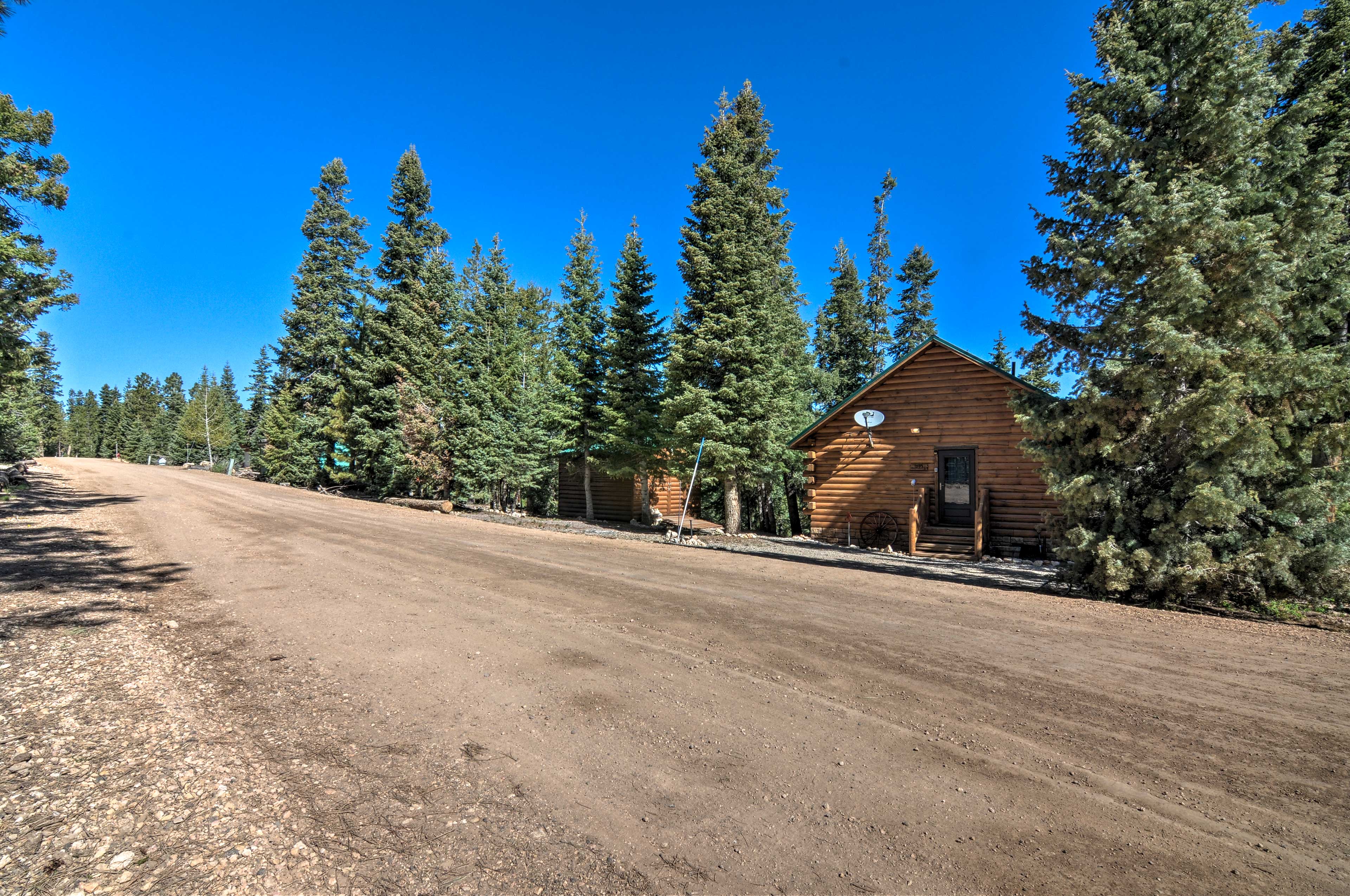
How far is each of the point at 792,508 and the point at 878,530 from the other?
850 centimetres

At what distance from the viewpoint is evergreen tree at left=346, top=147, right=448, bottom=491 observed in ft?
82.8

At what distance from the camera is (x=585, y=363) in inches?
823

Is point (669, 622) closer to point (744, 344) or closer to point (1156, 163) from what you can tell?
point (1156, 163)

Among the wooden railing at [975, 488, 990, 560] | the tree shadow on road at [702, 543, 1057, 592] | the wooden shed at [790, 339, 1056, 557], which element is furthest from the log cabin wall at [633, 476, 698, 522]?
the wooden railing at [975, 488, 990, 560]

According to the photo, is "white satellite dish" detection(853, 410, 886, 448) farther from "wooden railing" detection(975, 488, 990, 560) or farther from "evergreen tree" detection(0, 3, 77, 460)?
"evergreen tree" detection(0, 3, 77, 460)

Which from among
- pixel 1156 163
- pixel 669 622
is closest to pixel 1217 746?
pixel 669 622

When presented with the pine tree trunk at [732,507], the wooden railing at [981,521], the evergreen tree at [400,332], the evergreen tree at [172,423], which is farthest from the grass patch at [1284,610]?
the evergreen tree at [172,423]

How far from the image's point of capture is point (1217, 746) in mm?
3598

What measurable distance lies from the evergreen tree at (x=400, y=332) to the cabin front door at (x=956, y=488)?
809 inches

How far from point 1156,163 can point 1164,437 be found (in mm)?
4288

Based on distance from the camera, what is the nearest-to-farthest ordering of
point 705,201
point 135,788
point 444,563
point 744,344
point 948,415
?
point 135,788, point 444,563, point 948,415, point 744,344, point 705,201

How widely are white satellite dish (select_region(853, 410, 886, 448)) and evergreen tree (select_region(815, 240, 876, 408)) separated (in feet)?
45.7

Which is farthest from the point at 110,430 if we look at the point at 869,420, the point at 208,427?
the point at 869,420

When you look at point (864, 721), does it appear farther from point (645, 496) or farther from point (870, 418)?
point (645, 496)
